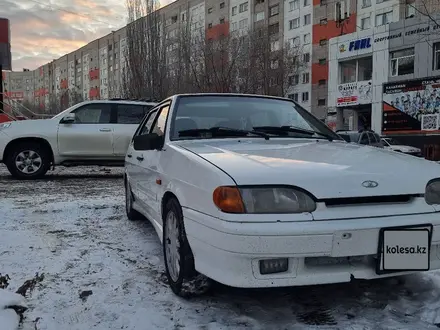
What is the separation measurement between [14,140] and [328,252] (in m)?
8.25

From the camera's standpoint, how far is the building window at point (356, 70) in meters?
28.2

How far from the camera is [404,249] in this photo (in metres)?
2.38

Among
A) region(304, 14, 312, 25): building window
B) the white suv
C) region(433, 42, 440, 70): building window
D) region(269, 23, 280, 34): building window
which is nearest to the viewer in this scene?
the white suv

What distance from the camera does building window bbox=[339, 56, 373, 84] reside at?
2822 centimetres

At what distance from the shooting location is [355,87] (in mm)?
28594

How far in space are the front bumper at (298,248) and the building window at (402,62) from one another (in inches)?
987

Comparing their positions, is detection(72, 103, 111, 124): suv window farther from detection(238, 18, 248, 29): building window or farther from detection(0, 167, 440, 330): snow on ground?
detection(238, 18, 248, 29): building window

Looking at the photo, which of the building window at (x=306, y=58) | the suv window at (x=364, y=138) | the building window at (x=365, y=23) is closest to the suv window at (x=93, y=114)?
the suv window at (x=364, y=138)

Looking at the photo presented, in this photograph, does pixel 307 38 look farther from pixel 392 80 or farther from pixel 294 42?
pixel 392 80

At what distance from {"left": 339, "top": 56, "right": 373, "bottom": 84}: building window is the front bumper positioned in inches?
1085

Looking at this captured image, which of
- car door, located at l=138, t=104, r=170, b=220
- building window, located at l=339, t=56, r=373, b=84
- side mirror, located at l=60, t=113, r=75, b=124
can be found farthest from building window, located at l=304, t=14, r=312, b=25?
car door, located at l=138, t=104, r=170, b=220

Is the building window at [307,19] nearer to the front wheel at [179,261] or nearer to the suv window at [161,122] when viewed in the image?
the suv window at [161,122]

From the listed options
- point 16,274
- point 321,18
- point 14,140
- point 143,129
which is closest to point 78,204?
point 143,129

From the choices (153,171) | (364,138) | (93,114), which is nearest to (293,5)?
(364,138)
